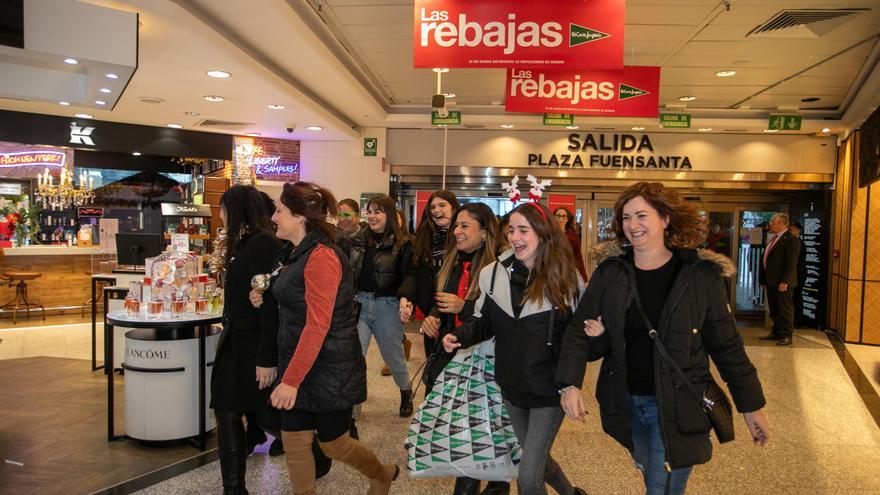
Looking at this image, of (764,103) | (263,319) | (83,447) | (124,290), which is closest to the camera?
(263,319)

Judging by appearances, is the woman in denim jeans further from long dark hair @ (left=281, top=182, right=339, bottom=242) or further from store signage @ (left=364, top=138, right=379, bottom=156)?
store signage @ (left=364, top=138, right=379, bottom=156)

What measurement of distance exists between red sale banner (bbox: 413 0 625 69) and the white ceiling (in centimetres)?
129

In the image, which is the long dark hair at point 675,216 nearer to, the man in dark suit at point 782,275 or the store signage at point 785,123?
the man in dark suit at point 782,275

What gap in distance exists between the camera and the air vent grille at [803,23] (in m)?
5.12

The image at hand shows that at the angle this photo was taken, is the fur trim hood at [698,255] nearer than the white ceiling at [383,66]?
Yes

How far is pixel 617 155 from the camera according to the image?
10.1 meters

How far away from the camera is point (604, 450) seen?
3947 mm

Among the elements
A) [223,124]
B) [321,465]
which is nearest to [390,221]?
[321,465]

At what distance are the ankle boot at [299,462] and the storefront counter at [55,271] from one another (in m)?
7.92

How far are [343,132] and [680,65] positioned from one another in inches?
192

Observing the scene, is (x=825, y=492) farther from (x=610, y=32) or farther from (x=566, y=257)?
(x=610, y=32)

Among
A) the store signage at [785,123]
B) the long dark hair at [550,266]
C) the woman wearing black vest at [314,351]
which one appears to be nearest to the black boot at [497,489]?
the woman wearing black vest at [314,351]

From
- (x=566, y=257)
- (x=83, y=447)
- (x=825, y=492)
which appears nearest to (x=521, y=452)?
(x=566, y=257)

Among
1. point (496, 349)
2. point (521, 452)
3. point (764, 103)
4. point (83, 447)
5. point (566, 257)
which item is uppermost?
point (764, 103)
